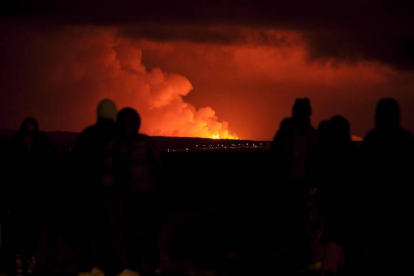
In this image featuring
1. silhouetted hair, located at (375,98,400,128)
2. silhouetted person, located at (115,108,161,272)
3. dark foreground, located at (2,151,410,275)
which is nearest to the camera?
silhouetted hair, located at (375,98,400,128)

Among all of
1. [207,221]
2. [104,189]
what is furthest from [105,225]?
[207,221]

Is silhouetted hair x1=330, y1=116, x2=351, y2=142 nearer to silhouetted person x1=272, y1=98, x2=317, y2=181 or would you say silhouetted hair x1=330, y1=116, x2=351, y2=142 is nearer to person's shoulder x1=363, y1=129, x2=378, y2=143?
silhouetted person x1=272, y1=98, x2=317, y2=181

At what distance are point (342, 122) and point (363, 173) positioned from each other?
139cm

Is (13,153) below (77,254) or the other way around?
the other way around

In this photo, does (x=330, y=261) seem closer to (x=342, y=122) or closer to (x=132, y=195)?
(x=342, y=122)

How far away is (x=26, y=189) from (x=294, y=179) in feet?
10.7

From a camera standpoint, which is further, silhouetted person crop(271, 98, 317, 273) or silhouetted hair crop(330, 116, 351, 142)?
silhouetted person crop(271, 98, 317, 273)

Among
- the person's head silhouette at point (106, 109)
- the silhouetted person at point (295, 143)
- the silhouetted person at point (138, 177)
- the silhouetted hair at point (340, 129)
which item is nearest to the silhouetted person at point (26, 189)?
the person's head silhouette at point (106, 109)

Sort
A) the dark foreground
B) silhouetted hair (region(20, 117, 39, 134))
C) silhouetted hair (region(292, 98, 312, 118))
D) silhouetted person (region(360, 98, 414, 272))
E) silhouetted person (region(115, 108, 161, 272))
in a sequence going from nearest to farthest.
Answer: silhouetted person (region(360, 98, 414, 272)) < silhouetted person (region(115, 108, 161, 272)) < the dark foreground < silhouetted hair (region(20, 117, 39, 134)) < silhouetted hair (region(292, 98, 312, 118))

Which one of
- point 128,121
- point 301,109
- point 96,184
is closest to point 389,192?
point 301,109

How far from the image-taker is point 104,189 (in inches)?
316

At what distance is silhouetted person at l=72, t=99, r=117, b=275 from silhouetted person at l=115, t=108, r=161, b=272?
6.5 inches

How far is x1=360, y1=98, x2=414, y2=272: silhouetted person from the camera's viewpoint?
258 inches

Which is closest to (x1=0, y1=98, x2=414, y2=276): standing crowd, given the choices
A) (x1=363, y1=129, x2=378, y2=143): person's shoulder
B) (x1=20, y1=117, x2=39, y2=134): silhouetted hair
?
(x1=20, y1=117, x2=39, y2=134): silhouetted hair
